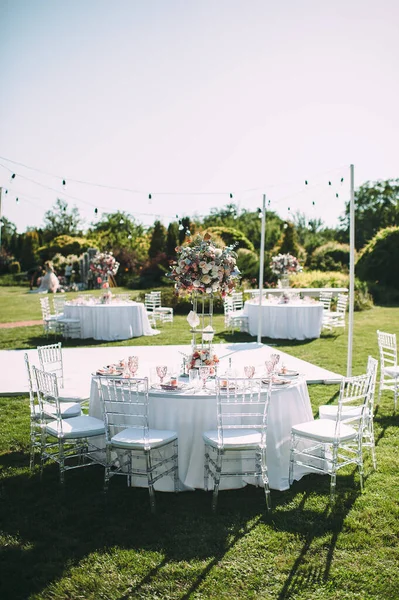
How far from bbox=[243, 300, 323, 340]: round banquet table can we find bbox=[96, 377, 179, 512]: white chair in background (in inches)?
339

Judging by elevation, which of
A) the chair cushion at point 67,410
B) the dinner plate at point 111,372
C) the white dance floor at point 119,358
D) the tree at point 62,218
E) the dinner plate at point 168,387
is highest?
the tree at point 62,218

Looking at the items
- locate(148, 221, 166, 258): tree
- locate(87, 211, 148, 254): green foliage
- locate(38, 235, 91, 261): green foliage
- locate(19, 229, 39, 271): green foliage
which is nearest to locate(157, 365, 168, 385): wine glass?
locate(148, 221, 166, 258): tree

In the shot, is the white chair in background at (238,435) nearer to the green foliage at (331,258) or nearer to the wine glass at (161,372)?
the wine glass at (161,372)

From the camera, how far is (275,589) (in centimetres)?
296

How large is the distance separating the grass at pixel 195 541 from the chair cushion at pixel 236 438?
0.51 meters

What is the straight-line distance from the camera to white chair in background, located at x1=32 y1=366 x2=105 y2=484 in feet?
14.4

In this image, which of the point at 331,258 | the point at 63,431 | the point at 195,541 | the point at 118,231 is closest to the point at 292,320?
the point at 63,431

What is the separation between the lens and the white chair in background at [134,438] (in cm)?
403

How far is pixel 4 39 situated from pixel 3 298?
54.9 ft

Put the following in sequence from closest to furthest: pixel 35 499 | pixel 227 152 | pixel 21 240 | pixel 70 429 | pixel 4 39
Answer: pixel 35 499 < pixel 70 429 < pixel 4 39 < pixel 227 152 < pixel 21 240

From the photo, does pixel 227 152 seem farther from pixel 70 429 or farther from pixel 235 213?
pixel 235 213

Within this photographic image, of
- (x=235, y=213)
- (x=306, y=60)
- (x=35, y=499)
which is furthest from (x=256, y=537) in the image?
(x=235, y=213)

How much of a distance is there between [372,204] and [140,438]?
139 feet

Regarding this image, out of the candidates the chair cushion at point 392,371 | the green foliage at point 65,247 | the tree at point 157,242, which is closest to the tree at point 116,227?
the green foliage at point 65,247
